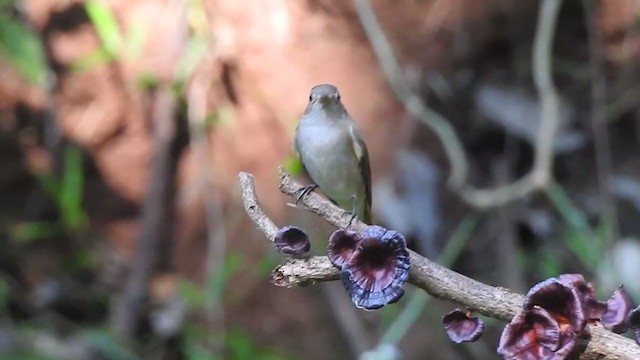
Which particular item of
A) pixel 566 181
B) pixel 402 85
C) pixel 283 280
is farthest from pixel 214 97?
pixel 283 280

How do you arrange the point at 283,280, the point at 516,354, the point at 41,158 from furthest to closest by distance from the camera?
the point at 41,158, the point at 283,280, the point at 516,354

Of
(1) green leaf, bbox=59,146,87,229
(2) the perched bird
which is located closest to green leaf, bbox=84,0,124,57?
(1) green leaf, bbox=59,146,87,229

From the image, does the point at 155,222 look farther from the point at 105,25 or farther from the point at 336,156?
the point at 336,156

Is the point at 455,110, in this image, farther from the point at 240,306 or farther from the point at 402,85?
the point at 240,306

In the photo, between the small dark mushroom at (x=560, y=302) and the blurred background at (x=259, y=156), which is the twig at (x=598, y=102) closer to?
the blurred background at (x=259, y=156)

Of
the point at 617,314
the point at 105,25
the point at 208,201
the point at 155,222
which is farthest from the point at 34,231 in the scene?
the point at 617,314

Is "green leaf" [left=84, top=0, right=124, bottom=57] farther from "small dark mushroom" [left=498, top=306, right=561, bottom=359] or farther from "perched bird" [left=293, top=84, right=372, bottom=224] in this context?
"small dark mushroom" [left=498, top=306, right=561, bottom=359]
